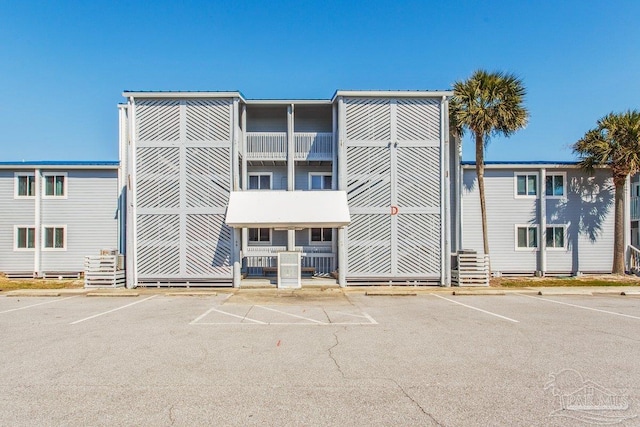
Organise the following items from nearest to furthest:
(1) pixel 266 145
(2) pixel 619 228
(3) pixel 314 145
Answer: (3) pixel 314 145, (1) pixel 266 145, (2) pixel 619 228

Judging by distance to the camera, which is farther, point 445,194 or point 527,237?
point 527,237

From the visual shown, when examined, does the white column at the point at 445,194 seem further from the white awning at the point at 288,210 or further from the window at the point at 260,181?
the window at the point at 260,181

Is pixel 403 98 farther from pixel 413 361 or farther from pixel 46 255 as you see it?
pixel 46 255

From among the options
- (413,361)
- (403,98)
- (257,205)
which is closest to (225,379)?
(413,361)

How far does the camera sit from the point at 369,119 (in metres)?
17.9

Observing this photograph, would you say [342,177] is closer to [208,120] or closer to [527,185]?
[208,120]

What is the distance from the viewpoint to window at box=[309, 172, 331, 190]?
68.0ft

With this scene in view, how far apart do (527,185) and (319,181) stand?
1085 centimetres

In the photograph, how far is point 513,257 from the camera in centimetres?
2088

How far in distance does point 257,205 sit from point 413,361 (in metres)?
11.5

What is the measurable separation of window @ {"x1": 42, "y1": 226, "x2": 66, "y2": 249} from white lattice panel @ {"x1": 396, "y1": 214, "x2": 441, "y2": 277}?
1679 centimetres

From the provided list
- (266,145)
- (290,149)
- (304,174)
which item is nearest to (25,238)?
(266,145)

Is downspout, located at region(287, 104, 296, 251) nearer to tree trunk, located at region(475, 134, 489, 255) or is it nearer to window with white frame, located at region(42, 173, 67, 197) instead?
tree trunk, located at region(475, 134, 489, 255)

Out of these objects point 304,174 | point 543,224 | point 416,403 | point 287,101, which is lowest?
point 416,403
